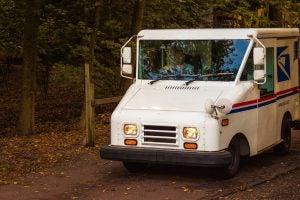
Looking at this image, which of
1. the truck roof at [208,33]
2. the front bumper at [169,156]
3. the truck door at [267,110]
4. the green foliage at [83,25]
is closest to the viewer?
the front bumper at [169,156]

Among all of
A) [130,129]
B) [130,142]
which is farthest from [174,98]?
[130,142]

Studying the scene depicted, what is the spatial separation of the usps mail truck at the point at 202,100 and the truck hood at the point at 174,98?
0.02 metres

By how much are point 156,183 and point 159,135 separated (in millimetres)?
759

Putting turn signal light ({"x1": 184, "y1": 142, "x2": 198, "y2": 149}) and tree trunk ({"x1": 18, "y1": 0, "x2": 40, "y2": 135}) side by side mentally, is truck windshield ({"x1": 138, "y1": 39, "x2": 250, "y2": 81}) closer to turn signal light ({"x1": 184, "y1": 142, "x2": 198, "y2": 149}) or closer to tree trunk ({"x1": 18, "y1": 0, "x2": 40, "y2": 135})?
turn signal light ({"x1": 184, "y1": 142, "x2": 198, "y2": 149})

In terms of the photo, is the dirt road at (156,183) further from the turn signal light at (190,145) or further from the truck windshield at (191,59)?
the truck windshield at (191,59)

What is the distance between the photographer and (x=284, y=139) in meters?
11.6

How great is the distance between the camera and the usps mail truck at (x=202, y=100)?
8.95 metres

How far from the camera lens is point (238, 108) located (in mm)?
9453

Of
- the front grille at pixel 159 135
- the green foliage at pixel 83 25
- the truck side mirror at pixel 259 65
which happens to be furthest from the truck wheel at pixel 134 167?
the green foliage at pixel 83 25

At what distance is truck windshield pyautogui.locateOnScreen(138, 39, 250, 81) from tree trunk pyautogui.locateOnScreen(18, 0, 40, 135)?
5.52m

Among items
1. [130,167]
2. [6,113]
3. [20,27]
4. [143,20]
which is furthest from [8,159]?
[6,113]

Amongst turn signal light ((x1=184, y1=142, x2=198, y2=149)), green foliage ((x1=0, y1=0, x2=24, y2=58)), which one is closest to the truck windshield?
turn signal light ((x1=184, y1=142, x2=198, y2=149))

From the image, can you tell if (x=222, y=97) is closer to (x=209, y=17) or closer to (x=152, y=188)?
(x=152, y=188)

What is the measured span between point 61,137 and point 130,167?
5.08m
